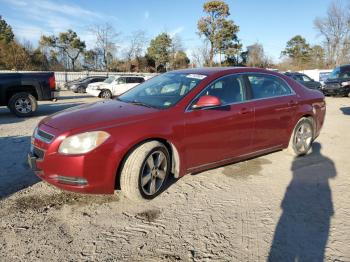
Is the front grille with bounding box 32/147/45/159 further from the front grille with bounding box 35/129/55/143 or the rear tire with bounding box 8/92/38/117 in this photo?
the rear tire with bounding box 8/92/38/117

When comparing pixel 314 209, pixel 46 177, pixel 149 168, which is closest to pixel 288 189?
pixel 314 209

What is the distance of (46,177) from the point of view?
12.3ft

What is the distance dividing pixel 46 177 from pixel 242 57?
48.6 meters

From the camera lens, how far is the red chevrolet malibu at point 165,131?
3.61 metres

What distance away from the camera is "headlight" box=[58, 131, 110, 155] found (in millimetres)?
3555

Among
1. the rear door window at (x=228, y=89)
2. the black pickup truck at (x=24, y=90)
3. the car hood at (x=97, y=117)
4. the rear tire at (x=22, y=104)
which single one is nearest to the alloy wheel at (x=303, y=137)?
the rear door window at (x=228, y=89)

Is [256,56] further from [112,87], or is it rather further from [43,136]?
[43,136]

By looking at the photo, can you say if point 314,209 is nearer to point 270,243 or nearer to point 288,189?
point 288,189

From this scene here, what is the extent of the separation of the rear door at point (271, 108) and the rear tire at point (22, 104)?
842cm

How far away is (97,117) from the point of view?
3904mm

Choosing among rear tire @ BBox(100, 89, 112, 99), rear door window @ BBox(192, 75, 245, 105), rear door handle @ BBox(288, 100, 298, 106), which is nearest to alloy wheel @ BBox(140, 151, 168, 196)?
rear door window @ BBox(192, 75, 245, 105)

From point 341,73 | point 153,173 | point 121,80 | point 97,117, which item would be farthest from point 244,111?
point 341,73

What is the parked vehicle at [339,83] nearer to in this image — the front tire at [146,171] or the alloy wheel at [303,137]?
the alloy wheel at [303,137]

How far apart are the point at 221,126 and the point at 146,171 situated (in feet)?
4.03
